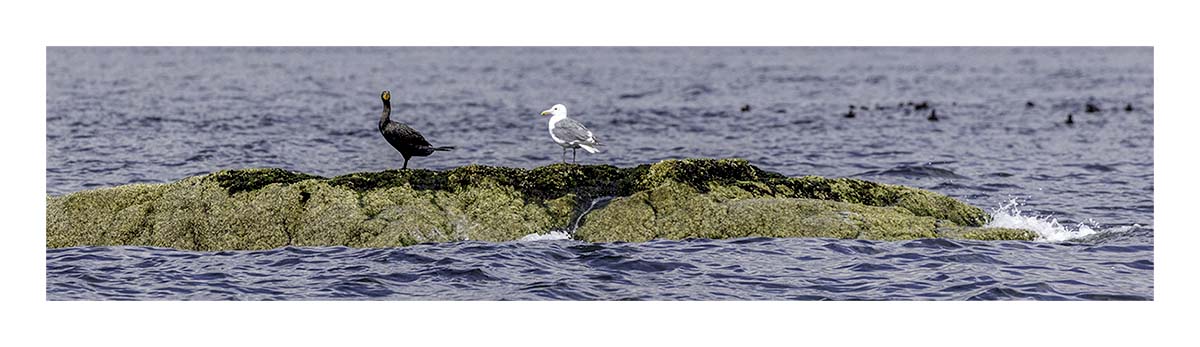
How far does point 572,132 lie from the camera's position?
45.5 feet

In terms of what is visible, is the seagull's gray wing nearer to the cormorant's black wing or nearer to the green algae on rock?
the green algae on rock

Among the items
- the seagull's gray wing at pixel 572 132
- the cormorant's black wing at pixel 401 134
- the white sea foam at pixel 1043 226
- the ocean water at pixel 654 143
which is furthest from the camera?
the seagull's gray wing at pixel 572 132

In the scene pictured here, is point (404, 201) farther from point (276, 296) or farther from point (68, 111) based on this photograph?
point (68, 111)

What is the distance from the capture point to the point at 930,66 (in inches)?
1639

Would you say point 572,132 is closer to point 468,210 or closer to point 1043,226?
point 468,210

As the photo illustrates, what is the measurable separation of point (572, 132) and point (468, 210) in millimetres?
2308

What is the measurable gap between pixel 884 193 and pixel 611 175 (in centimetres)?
296

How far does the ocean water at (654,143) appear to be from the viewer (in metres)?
10.6

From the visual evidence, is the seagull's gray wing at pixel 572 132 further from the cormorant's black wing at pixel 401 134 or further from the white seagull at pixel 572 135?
the cormorant's black wing at pixel 401 134

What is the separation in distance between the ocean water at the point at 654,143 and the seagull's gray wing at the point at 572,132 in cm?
221

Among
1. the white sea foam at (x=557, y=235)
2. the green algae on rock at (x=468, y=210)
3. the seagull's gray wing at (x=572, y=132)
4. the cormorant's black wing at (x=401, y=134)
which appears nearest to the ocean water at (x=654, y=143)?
the white sea foam at (x=557, y=235)

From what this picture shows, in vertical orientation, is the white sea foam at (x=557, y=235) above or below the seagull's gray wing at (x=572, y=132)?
below

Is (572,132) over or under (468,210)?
over

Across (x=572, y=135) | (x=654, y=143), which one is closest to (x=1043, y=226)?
(x=572, y=135)
